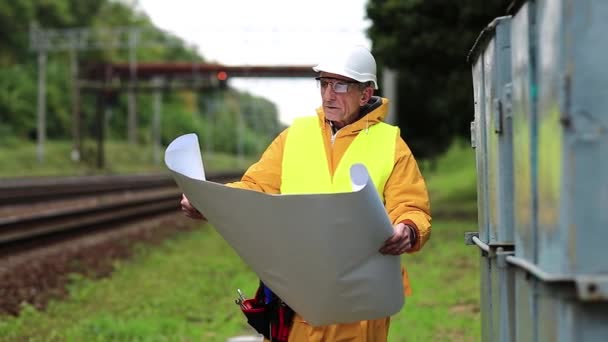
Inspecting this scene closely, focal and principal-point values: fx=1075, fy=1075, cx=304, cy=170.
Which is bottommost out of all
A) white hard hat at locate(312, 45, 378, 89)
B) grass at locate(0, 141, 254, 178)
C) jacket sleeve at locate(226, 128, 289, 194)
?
grass at locate(0, 141, 254, 178)

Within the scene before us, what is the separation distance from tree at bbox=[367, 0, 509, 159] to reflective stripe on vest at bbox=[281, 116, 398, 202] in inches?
653

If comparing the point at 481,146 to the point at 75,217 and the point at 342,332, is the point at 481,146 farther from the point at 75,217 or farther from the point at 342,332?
the point at 75,217

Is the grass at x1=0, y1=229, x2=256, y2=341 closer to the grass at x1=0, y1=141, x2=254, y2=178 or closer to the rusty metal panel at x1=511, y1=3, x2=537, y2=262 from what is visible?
the rusty metal panel at x1=511, y1=3, x2=537, y2=262

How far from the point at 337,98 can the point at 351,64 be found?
15cm

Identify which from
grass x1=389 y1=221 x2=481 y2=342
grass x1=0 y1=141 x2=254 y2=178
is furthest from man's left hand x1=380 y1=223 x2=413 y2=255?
grass x1=0 y1=141 x2=254 y2=178

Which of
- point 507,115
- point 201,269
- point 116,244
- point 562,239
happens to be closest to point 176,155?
point 507,115

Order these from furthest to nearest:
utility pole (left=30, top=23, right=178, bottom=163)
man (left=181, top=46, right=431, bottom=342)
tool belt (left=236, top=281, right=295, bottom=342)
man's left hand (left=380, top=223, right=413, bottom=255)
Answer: utility pole (left=30, top=23, right=178, bottom=163) < tool belt (left=236, top=281, right=295, bottom=342) < man (left=181, top=46, right=431, bottom=342) < man's left hand (left=380, top=223, right=413, bottom=255)

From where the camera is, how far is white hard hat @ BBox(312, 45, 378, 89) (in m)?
4.29

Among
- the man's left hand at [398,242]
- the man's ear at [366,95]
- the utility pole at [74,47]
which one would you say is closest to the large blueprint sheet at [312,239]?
the man's left hand at [398,242]

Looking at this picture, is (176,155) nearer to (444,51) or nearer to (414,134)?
(444,51)

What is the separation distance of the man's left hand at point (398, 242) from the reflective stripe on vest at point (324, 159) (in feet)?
1.10

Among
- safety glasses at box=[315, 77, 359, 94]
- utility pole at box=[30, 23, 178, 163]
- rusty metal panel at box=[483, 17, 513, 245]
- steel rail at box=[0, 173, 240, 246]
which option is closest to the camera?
rusty metal panel at box=[483, 17, 513, 245]

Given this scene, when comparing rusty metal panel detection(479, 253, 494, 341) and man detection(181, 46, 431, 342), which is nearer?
man detection(181, 46, 431, 342)

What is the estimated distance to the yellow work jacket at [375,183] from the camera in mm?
4156
